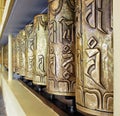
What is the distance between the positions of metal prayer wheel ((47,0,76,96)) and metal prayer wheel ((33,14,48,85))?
0.77ft

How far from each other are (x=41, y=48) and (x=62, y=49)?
284 millimetres

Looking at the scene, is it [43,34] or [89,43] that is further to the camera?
[43,34]

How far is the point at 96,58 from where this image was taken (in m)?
0.37

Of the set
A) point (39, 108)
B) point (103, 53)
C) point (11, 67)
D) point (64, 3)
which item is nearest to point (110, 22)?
point (103, 53)

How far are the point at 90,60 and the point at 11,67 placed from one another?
6.29ft

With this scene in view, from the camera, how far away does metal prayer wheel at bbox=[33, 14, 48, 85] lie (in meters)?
0.83

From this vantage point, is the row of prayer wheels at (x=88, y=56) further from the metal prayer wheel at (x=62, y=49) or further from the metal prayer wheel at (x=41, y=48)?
the metal prayer wheel at (x=41, y=48)

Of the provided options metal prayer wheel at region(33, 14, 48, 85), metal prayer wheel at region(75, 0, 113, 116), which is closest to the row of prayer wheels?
metal prayer wheel at region(75, 0, 113, 116)

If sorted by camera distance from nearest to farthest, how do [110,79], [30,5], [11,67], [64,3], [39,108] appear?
[110,79] → [64,3] → [39,108] → [30,5] → [11,67]

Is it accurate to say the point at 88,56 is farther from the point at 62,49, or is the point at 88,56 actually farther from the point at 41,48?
the point at 41,48

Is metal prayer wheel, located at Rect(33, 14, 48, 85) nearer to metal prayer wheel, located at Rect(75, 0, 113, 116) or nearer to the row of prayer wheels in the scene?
the row of prayer wheels

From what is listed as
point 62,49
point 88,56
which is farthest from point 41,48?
point 88,56

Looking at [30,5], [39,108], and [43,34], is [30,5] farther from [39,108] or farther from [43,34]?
[39,108]

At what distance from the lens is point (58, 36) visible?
58 centimetres
